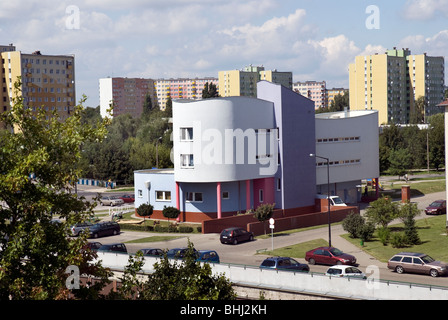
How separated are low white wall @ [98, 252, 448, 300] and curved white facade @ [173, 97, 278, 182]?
75.8 feet

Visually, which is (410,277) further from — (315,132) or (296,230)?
(315,132)

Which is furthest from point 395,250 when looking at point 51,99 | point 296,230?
point 51,99

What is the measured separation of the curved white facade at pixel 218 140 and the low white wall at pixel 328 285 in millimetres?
23118

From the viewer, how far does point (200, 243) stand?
141 ft

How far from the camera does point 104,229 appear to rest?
155 feet

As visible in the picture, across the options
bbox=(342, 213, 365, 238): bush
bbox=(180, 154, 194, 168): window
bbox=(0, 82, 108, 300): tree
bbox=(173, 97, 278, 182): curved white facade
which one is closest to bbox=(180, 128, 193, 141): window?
bbox=(173, 97, 278, 182): curved white facade

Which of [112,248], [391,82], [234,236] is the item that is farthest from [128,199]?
[391,82]

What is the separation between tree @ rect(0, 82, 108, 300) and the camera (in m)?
14.2

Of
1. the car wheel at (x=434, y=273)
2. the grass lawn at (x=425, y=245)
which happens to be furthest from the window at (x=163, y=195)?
the car wheel at (x=434, y=273)

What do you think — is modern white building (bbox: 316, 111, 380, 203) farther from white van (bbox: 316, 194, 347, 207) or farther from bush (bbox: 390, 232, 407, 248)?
bush (bbox: 390, 232, 407, 248)

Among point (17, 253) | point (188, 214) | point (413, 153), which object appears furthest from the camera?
point (413, 153)

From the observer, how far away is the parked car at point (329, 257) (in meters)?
34.2

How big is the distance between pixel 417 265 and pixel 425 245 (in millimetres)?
7864
